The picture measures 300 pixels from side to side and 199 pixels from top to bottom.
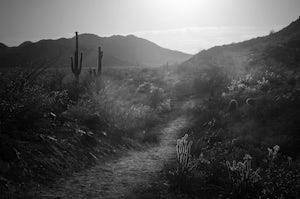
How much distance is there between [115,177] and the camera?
6719 millimetres

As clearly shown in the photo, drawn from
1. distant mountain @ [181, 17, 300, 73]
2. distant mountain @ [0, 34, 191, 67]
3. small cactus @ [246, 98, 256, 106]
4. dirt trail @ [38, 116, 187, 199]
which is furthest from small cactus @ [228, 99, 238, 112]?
distant mountain @ [0, 34, 191, 67]

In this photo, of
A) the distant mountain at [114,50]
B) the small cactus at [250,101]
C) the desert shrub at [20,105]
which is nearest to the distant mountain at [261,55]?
the small cactus at [250,101]

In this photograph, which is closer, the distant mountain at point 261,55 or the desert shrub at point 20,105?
the desert shrub at point 20,105

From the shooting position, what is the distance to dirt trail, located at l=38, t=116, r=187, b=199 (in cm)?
567

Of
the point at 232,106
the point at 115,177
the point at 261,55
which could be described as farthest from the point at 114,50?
the point at 115,177

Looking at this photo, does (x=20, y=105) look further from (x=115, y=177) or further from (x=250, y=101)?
(x=250, y=101)

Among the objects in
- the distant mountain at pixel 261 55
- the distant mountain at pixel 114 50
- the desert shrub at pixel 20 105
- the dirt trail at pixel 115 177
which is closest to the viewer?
the dirt trail at pixel 115 177

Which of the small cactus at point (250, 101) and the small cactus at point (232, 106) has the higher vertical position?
the small cactus at point (250, 101)

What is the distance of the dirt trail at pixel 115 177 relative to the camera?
18.6ft

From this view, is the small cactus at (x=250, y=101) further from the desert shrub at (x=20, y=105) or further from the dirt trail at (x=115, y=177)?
the desert shrub at (x=20, y=105)

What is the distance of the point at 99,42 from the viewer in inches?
5335

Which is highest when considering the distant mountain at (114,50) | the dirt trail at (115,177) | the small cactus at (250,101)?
the distant mountain at (114,50)

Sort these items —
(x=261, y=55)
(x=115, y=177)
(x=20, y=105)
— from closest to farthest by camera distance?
(x=115, y=177) < (x=20, y=105) < (x=261, y=55)

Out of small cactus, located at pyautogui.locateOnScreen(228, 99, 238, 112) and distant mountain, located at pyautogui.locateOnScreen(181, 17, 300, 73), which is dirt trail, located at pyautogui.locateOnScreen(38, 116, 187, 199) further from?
distant mountain, located at pyautogui.locateOnScreen(181, 17, 300, 73)
